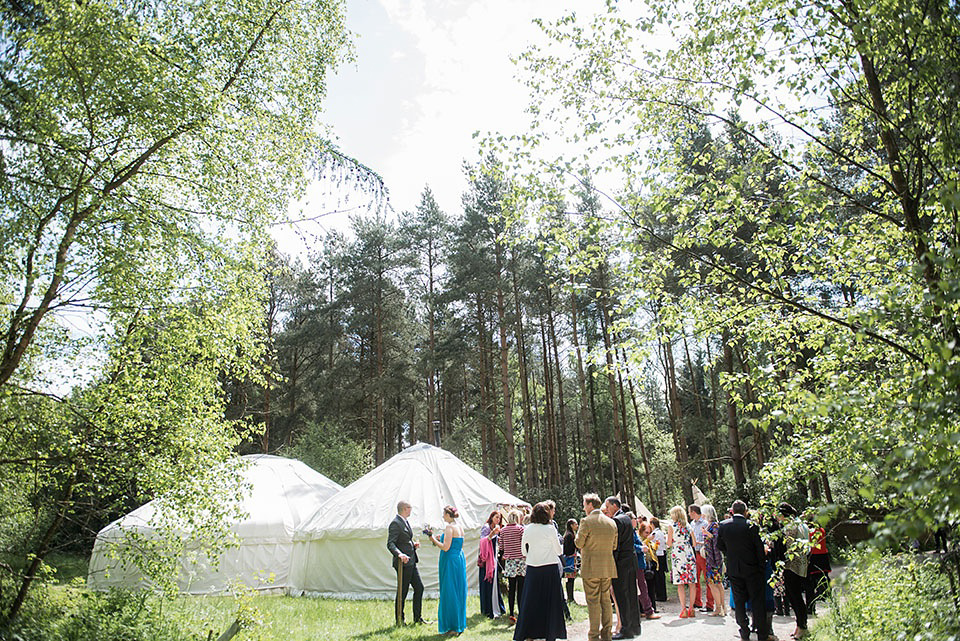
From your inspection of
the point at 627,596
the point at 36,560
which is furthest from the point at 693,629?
the point at 36,560

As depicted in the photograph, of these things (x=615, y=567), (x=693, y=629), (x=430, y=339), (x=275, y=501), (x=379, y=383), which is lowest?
(x=693, y=629)

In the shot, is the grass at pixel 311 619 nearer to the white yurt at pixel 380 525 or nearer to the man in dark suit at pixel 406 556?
the man in dark suit at pixel 406 556

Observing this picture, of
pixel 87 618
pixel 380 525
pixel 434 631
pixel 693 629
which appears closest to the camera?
pixel 87 618

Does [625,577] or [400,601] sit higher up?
[625,577]

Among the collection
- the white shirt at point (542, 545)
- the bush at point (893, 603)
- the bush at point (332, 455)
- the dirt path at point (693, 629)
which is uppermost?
the bush at point (332, 455)

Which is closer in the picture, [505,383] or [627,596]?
[627,596]

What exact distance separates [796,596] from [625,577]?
1.93 metres

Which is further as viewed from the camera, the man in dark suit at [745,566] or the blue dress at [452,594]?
the blue dress at [452,594]

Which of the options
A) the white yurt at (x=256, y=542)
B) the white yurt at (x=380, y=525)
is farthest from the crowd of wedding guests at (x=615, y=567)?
the white yurt at (x=256, y=542)

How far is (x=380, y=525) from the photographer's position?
41.4 ft

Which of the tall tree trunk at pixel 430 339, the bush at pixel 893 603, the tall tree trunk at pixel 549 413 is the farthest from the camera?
the tall tree trunk at pixel 549 413

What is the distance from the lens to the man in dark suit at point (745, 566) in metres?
6.73

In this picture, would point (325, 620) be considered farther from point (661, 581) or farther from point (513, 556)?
point (661, 581)

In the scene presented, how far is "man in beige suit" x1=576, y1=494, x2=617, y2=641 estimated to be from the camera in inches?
256
